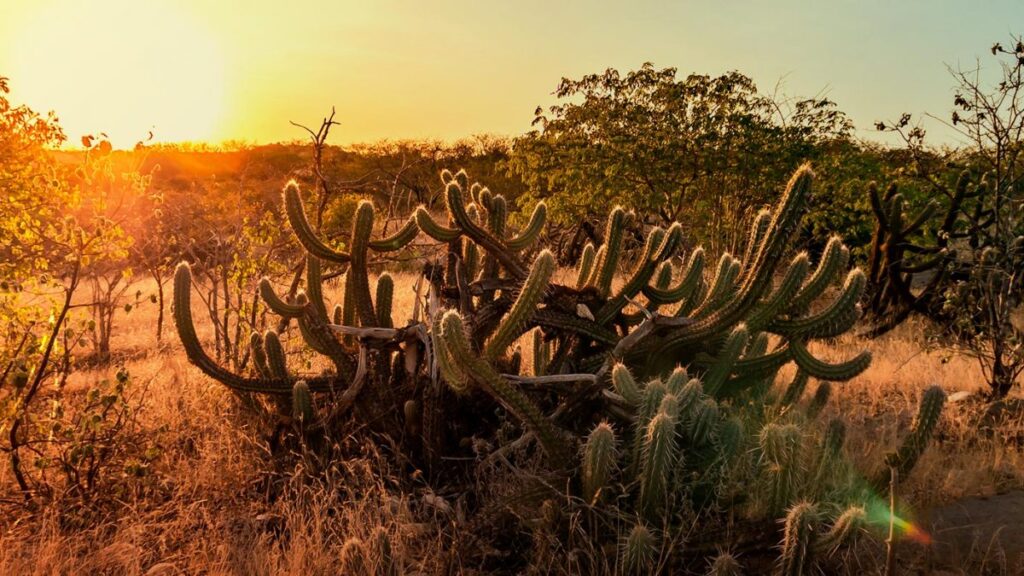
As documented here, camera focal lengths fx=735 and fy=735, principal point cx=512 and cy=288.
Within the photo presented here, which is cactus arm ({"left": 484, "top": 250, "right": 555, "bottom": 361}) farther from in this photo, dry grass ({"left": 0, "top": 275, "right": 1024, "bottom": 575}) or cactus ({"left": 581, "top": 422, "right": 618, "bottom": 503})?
dry grass ({"left": 0, "top": 275, "right": 1024, "bottom": 575})

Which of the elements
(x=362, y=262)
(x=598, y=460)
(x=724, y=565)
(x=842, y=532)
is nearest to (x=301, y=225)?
(x=362, y=262)

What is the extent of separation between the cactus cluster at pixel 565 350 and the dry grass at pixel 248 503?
14.8 inches

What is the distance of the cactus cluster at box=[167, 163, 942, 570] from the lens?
11.3ft

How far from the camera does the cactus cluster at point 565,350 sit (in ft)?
11.3

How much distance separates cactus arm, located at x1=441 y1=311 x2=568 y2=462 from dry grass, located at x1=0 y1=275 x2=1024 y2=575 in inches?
24.4

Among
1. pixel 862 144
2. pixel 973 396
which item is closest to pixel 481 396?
pixel 973 396

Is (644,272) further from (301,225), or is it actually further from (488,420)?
(301,225)

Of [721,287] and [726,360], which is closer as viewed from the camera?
[726,360]

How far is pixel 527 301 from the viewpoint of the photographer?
137 inches

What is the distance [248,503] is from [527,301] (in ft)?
5.98

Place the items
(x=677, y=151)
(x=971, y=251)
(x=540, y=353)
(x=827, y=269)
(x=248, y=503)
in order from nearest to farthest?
(x=248, y=503) < (x=827, y=269) < (x=540, y=353) < (x=971, y=251) < (x=677, y=151)

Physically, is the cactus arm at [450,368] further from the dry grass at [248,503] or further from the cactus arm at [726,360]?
the cactus arm at [726,360]

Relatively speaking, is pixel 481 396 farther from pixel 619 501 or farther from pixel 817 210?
pixel 817 210

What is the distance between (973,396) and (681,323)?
3.35 meters
